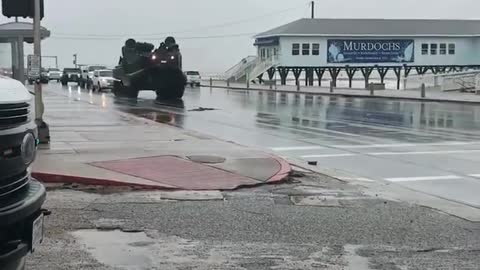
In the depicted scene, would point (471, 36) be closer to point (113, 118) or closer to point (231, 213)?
point (113, 118)

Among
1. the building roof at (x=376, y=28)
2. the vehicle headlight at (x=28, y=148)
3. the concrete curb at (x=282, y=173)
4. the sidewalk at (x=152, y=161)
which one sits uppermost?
the building roof at (x=376, y=28)

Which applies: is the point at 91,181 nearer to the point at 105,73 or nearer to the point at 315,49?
the point at 105,73

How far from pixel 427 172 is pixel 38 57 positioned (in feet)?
25.6

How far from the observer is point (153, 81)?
37.7 m

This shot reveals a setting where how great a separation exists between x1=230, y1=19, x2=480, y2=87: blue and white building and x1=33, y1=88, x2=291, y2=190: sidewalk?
47.7 metres

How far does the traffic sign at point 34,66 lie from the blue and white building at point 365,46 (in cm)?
5033

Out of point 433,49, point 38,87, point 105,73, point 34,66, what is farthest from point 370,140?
point 433,49

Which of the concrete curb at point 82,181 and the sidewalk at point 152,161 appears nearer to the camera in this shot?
the concrete curb at point 82,181

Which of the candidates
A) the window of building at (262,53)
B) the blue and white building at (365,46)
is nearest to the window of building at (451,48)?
the blue and white building at (365,46)

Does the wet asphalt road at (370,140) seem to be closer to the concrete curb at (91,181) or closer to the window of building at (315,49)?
the concrete curb at (91,181)

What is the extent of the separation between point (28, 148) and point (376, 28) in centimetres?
6428

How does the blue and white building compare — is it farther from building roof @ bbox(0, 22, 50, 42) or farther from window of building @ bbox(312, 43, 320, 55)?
building roof @ bbox(0, 22, 50, 42)

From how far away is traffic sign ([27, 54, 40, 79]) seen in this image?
12828 mm

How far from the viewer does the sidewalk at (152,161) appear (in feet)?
30.7
